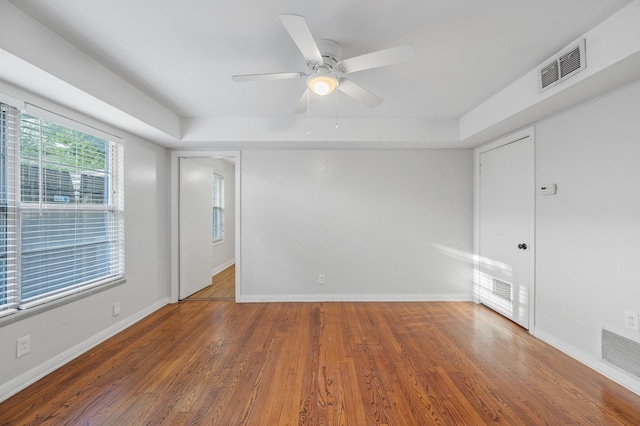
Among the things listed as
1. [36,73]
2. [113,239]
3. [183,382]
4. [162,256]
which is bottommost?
[183,382]

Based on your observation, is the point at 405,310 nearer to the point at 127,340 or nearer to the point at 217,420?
the point at 217,420

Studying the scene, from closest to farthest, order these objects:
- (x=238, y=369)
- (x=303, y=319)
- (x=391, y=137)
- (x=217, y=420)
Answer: (x=217, y=420)
(x=238, y=369)
(x=303, y=319)
(x=391, y=137)

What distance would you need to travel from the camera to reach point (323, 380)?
201cm

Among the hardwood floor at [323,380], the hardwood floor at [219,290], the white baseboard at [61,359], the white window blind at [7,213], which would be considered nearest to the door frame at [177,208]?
the hardwood floor at [219,290]

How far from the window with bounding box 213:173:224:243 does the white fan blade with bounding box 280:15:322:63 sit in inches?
173

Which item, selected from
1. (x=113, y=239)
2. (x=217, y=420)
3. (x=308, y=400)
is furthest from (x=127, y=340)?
(x=308, y=400)

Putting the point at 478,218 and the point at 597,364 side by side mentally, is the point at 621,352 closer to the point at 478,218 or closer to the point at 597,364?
the point at 597,364

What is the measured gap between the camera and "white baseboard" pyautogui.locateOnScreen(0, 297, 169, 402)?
1.84 meters

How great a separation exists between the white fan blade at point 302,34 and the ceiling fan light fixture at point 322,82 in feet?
0.37

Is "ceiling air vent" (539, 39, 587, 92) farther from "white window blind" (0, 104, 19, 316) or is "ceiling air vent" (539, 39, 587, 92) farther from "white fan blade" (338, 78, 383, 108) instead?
"white window blind" (0, 104, 19, 316)

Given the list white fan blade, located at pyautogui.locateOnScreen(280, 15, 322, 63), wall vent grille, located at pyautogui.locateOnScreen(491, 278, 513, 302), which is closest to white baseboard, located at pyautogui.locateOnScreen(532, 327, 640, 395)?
wall vent grille, located at pyautogui.locateOnScreen(491, 278, 513, 302)

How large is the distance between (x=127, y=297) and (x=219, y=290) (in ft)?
4.82

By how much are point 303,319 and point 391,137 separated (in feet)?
8.07

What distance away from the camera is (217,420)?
1630mm
